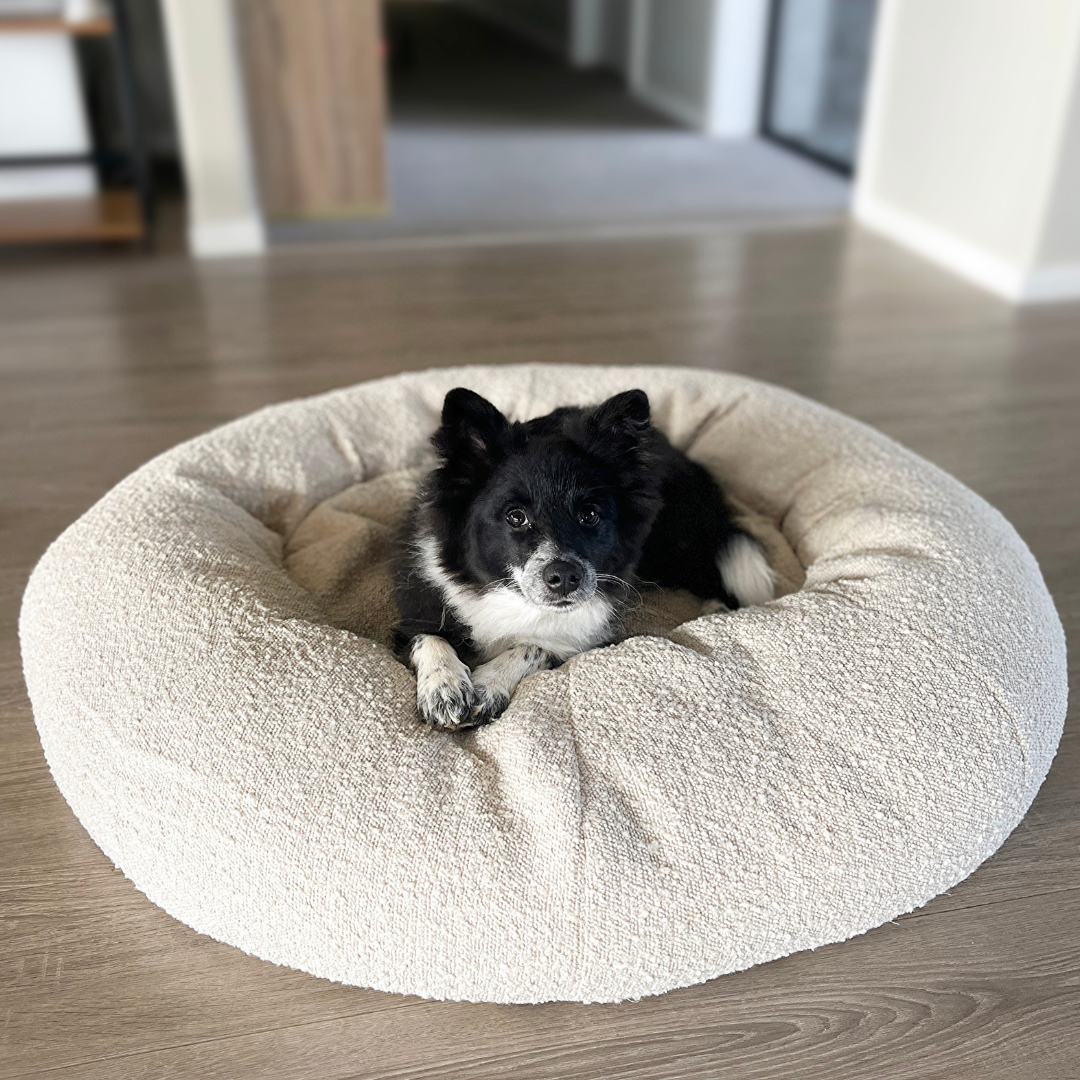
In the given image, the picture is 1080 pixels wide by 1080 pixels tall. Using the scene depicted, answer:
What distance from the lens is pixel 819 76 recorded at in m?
6.98

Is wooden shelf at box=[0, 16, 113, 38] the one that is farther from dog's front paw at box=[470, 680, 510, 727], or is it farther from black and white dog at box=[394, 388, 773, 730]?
dog's front paw at box=[470, 680, 510, 727]

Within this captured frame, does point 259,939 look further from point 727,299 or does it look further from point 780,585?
point 727,299

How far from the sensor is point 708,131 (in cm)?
784

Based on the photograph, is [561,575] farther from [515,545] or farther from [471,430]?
[471,430]

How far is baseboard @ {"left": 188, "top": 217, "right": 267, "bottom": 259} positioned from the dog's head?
3.87 meters

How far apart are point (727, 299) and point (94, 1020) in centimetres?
403

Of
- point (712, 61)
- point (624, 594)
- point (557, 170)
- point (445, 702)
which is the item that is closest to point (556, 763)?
point (445, 702)

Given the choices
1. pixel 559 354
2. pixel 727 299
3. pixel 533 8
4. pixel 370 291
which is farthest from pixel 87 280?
pixel 533 8

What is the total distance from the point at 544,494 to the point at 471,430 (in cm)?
18

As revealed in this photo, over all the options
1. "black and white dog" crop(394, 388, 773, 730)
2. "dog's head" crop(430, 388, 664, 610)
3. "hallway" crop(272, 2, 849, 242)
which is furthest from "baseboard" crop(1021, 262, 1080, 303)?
"dog's head" crop(430, 388, 664, 610)

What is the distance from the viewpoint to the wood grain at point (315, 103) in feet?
17.1

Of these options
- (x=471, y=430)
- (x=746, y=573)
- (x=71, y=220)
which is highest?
(x=471, y=430)

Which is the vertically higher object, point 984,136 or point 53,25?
point 53,25

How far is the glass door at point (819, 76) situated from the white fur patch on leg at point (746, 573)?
16.5 feet
